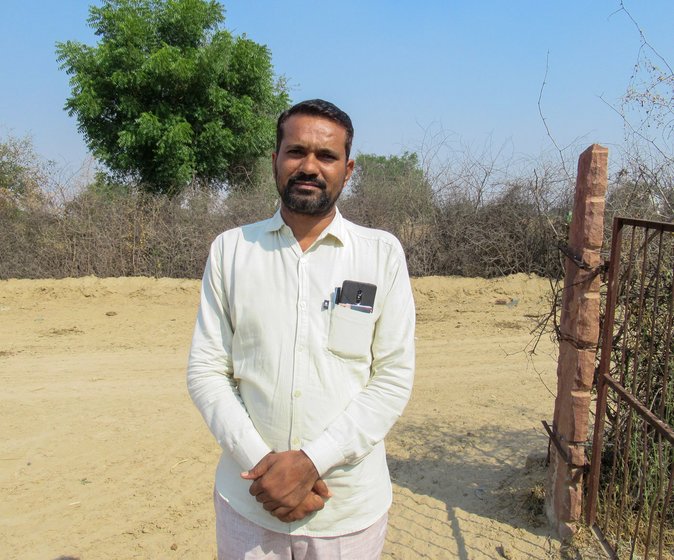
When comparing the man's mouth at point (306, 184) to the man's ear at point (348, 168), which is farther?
the man's ear at point (348, 168)

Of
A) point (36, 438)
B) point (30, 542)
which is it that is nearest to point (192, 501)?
point (30, 542)

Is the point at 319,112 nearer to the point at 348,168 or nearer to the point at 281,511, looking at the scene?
the point at 348,168

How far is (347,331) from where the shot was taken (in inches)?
70.0

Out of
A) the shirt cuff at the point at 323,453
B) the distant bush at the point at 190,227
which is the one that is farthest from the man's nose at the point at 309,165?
the distant bush at the point at 190,227

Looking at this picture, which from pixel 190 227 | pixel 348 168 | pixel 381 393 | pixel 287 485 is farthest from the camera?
pixel 190 227

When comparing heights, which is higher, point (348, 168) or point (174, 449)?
point (348, 168)

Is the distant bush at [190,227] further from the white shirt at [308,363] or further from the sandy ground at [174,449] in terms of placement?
the white shirt at [308,363]

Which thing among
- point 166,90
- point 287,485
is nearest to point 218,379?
point 287,485

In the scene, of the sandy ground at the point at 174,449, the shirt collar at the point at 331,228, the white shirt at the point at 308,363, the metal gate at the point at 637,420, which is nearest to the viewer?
the white shirt at the point at 308,363

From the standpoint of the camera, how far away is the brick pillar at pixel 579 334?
123 inches

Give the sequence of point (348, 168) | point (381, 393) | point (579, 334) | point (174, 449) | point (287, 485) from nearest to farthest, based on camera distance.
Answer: point (287, 485) < point (381, 393) < point (348, 168) < point (579, 334) < point (174, 449)

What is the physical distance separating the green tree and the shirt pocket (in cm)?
1198

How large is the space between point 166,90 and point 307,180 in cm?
1328

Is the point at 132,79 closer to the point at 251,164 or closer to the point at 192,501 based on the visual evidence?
the point at 251,164
